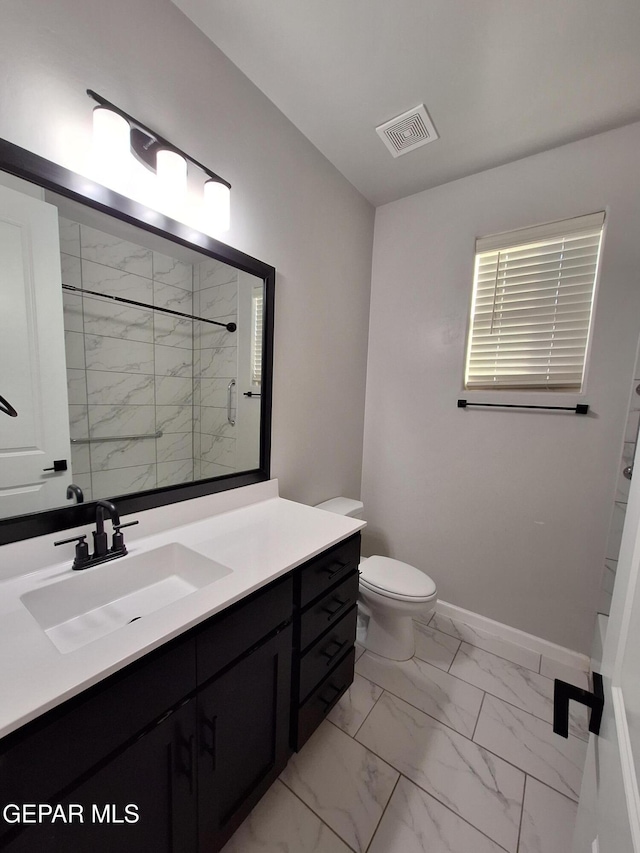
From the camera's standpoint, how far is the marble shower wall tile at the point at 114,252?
103cm

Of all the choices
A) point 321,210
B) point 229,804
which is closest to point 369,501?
point 229,804

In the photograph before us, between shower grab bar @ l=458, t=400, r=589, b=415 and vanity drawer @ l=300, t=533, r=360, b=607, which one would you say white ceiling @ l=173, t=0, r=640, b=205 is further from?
vanity drawer @ l=300, t=533, r=360, b=607

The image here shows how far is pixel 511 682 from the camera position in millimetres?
1662

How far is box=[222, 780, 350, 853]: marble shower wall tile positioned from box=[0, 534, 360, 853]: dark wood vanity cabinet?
0.15 m

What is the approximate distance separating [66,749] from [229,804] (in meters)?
0.62

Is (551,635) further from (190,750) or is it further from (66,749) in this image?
(66,749)

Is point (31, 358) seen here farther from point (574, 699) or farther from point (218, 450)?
point (574, 699)

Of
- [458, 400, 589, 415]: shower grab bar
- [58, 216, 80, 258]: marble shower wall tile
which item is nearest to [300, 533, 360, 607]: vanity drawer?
[458, 400, 589, 415]: shower grab bar

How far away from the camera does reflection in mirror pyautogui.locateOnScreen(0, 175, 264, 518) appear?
3.01 ft

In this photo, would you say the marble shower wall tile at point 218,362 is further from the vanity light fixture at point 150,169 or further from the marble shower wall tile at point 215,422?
the vanity light fixture at point 150,169

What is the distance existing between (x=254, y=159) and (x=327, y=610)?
1897 millimetres

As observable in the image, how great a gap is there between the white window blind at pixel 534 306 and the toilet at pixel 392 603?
1.16 m

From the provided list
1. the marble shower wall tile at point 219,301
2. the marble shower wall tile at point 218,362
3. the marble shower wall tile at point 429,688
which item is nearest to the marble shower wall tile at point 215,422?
the marble shower wall tile at point 218,362

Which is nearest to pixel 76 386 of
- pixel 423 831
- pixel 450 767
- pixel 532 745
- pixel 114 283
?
pixel 114 283
